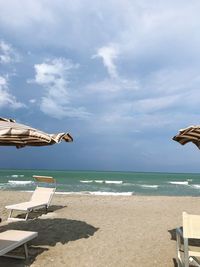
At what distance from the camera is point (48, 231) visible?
7.72 m

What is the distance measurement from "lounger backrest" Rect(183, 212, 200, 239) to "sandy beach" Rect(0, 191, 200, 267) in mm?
1476

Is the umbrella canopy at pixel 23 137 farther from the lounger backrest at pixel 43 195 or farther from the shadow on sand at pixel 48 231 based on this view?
the lounger backrest at pixel 43 195

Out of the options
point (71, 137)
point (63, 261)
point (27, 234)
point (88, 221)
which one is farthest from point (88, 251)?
point (88, 221)

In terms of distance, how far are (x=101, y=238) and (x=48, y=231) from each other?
1.27 m

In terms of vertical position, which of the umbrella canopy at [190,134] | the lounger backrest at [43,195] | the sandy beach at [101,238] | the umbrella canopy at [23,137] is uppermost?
the umbrella canopy at [190,134]

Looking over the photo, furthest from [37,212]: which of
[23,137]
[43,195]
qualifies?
[23,137]

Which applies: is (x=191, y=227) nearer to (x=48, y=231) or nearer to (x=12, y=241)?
(x=12, y=241)

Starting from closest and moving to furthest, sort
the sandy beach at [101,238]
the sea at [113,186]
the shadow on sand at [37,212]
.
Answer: the sandy beach at [101,238]
the shadow on sand at [37,212]
the sea at [113,186]

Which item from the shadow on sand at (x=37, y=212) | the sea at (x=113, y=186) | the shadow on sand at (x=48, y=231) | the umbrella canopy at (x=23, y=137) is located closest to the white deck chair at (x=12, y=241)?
the shadow on sand at (x=48, y=231)

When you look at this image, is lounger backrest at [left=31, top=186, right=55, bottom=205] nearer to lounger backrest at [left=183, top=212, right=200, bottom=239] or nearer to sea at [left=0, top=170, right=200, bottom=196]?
lounger backrest at [left=183, top=212, right=200, bottom=239]

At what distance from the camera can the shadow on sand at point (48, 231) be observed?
5.78 meters

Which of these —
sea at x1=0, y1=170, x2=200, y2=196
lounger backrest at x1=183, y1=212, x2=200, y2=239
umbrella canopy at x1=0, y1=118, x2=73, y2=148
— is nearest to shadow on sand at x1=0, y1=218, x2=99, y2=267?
umbrella canopy at x1=0, y1=118, x2=73, y2=148

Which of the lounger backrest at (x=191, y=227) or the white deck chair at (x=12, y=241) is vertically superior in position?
the lounger backrest at (x=191, y=227)

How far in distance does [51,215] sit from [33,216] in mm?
512
